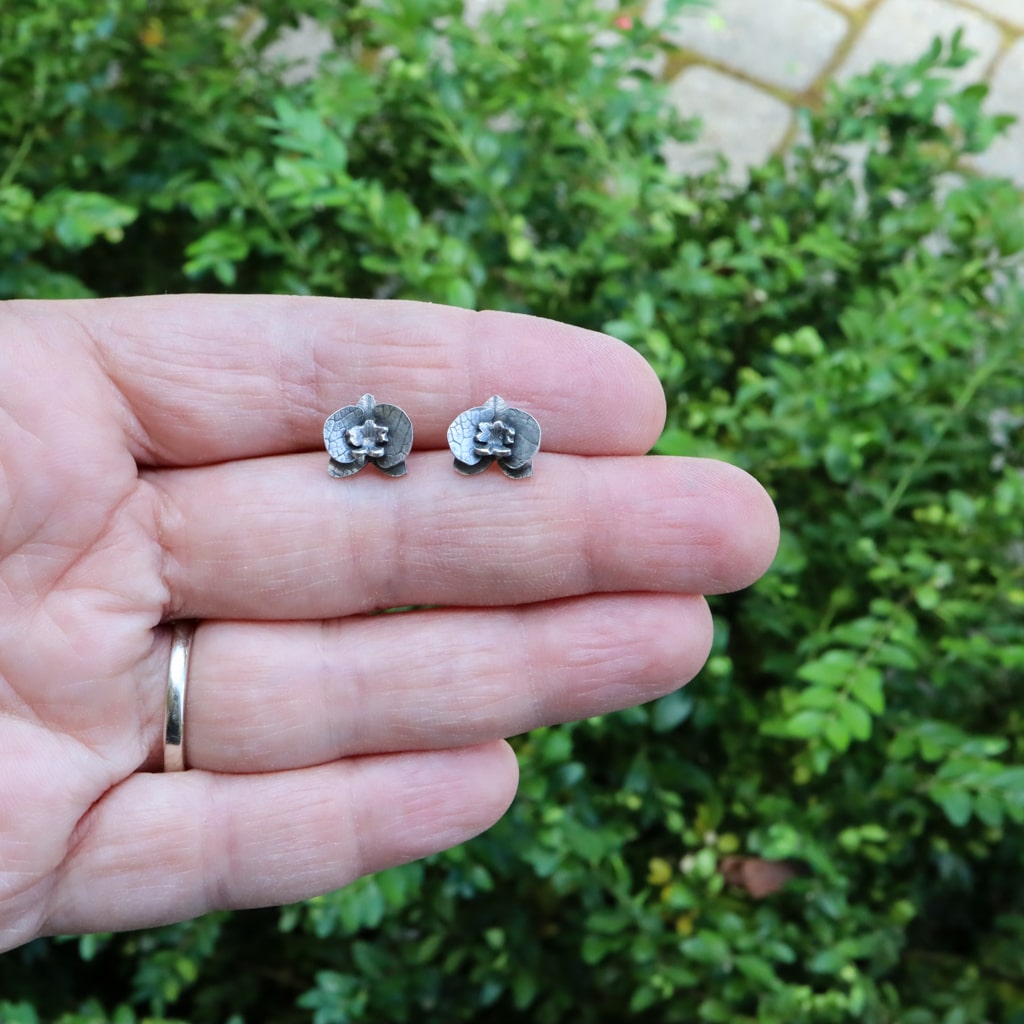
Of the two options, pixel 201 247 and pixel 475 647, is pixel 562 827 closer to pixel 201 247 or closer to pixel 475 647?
pixel 475 647

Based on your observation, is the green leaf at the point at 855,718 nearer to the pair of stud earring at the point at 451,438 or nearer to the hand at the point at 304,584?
the hand at the point at 304,584

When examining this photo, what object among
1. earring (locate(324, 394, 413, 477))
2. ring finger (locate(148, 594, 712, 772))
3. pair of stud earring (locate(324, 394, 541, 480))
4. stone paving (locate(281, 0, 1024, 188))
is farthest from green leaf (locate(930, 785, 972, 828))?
stone paving (locate(281, 0, 1024, 188))

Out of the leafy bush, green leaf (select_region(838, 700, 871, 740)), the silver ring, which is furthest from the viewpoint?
the leafy bush

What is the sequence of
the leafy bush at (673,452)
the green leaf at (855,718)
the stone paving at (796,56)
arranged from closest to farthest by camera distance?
the green leaf at (855,718) → the leafy bush at (673,452) → the stone paving at (796,56)

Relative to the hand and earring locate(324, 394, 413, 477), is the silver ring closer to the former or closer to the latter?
the hand

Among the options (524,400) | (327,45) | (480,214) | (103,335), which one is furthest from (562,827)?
(327,45)

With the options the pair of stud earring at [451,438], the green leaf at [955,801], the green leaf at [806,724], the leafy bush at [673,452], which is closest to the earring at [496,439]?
the pair of stud earring at [451,438]

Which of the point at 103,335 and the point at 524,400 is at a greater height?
the point at 524,400
